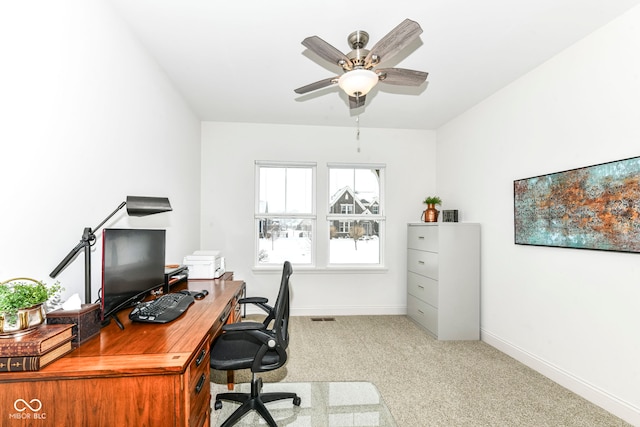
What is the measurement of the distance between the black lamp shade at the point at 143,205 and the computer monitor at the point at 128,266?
12 cm

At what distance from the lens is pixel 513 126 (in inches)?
136

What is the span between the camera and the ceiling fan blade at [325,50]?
198 centimetres

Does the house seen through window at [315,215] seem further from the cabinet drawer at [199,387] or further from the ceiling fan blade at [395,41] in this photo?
the cabinet drawer at [199,387]

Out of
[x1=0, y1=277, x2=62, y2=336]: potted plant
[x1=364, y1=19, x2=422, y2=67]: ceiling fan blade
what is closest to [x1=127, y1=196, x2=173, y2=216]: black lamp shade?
[x1=0, y1=277, x2=62, y2=336]: potted plant

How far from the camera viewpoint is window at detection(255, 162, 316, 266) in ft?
16.1

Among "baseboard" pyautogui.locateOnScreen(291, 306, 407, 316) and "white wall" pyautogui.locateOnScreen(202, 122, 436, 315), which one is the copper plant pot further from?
"baseboard" pyautogui.locateOnScreen(291, 306, 407, 316)

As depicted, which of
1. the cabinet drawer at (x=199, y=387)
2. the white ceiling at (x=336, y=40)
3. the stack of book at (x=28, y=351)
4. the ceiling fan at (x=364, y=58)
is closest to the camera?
the stack of book at (x=28, y=351)

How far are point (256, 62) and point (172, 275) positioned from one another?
203 cm

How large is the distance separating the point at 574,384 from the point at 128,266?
3.45 m

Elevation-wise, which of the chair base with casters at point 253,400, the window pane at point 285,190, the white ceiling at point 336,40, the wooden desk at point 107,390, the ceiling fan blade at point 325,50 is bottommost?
the chair base with casters at point 253,400

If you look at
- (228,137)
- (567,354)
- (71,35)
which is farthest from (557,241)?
(228,137)

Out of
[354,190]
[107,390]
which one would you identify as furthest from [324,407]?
[354,190]

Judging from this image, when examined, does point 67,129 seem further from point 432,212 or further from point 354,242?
point 432,212

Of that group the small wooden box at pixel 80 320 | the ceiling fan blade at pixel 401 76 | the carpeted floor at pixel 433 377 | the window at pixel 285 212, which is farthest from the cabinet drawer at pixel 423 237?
the small wooden box at pixel 80 320
